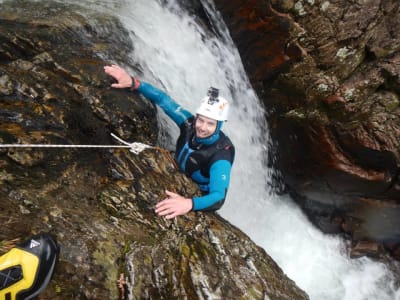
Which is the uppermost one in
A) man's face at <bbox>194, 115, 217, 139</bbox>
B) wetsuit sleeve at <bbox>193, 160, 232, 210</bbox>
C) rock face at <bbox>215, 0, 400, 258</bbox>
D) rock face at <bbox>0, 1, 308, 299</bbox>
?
rock face at <bbox>215, 0, 400, 258</bbox>

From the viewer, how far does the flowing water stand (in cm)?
710

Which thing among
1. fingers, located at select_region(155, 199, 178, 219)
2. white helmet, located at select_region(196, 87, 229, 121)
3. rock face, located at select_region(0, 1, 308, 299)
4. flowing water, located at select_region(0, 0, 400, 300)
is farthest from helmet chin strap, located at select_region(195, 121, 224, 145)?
flowing water, located at select_region(0, 0, 400, 300)

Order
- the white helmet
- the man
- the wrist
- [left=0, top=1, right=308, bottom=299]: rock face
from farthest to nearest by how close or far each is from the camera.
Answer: the wrist, the white helmet, the man, [left=0, top=1, right=308, bottom=299]: rock face

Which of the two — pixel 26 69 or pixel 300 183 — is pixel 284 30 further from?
pixel 26 69

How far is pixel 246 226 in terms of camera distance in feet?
27.3

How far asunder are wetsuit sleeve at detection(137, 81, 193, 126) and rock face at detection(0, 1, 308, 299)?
0.51ft

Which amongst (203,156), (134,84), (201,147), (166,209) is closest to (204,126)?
(201,147)

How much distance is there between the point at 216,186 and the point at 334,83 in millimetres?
4380

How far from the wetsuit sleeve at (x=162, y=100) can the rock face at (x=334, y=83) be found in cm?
335

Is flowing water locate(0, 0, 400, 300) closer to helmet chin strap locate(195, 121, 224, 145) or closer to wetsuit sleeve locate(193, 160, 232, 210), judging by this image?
helmet chin strap locate(195, 121, 224, 145)

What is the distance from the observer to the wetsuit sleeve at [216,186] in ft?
14.4

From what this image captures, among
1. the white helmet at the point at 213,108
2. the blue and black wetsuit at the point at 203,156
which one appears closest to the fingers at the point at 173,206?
the blue and black wetsuit at the point at 203,156

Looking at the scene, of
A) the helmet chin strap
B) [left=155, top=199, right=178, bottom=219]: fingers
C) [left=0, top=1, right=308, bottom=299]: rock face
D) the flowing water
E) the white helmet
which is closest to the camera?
[left=0, top=1, right=308, bottom=299]: rock face

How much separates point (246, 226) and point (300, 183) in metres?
1.94
